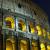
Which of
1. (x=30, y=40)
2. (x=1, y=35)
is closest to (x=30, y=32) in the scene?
(x=30, y=40)

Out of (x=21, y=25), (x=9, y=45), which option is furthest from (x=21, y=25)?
(x=9, y=45)

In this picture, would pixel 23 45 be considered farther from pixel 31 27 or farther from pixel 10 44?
pixel 31 27

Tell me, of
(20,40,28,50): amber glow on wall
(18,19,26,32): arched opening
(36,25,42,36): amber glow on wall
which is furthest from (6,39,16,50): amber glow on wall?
(36,25,42,36): amber glow on wall

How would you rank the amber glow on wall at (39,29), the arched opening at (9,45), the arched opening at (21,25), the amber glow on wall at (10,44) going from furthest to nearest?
the amber glow on wall at (39,29)
the arched opening at (21,25)
the arched opening at (9,45)
the amber glow on wall at (10,44)

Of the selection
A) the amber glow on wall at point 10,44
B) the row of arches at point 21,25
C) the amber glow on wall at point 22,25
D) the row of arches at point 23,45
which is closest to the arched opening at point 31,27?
the row of arches at point 21,25

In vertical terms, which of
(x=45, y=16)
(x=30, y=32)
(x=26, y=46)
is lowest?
(x=26, y=46)

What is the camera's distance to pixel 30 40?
31.3 m

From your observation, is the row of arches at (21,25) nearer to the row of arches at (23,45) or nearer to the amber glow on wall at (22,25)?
the amber glow on wall at (22,25)

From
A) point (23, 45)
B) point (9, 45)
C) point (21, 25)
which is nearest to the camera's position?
point (9, 45)

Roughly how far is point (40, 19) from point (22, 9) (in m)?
4.22

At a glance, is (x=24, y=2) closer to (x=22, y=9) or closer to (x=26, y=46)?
(x=22, y=9)

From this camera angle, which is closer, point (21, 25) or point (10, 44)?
point (10, 44)

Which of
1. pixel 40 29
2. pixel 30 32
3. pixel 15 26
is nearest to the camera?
pixel 15 26

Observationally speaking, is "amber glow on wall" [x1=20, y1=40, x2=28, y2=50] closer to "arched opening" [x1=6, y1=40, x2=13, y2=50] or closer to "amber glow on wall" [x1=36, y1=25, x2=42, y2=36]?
"arched opening" [x1=6, y1=40, x2=13, y2=50]
